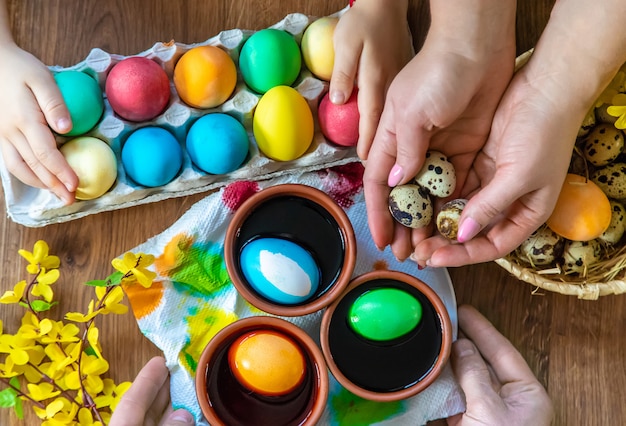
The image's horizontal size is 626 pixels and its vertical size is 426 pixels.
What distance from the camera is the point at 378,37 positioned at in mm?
961

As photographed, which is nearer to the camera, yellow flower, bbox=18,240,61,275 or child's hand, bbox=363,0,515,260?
child's hand, bbox=363,0,515,260

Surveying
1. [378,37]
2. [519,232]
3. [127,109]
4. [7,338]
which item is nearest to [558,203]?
[519,232]

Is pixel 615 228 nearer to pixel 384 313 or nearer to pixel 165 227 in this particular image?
pixel 384 313

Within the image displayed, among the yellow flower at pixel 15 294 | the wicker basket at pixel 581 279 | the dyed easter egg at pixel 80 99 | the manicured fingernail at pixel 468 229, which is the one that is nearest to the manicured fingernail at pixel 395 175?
the manicured fingernail at pixel 468 229

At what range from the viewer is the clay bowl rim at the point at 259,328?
0.87 meters

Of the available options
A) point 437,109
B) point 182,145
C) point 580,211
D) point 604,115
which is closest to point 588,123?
point 604,115

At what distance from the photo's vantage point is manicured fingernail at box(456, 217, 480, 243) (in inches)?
32.8

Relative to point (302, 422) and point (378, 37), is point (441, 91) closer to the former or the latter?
point (378, 37)

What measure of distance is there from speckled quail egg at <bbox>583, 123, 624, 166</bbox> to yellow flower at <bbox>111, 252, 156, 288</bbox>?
66 cm

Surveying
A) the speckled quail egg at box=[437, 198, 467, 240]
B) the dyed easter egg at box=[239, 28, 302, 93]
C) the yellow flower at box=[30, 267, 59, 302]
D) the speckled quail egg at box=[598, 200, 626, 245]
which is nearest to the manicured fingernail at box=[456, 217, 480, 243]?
the speckled quail egg at box=[437, 198, 467, 240]

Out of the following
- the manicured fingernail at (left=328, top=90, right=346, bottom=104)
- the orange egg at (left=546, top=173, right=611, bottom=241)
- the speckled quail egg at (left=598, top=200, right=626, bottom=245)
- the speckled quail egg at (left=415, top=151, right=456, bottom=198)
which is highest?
the manicured fingernail at (left=328, top=90, right=346, bottom=104)

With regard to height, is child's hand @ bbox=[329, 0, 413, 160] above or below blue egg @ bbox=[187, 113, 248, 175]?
above

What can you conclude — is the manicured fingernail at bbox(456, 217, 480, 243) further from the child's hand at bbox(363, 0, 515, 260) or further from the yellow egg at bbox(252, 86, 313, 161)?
the yellow egg at bbox(252, 86, 313, 161)

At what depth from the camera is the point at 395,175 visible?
0.87 m
